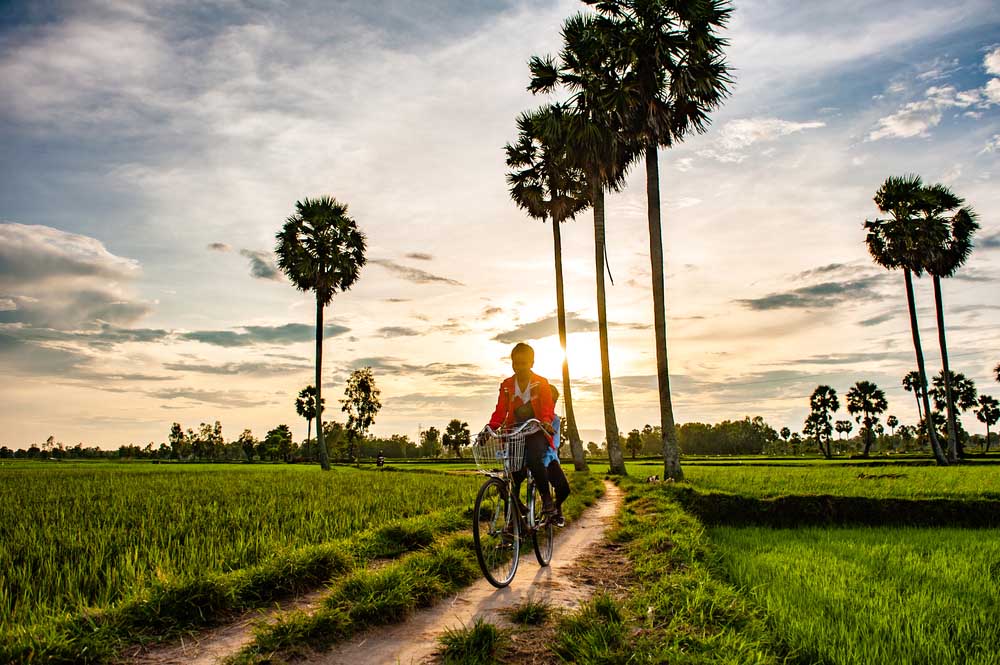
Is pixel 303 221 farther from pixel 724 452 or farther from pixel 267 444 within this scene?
pixel 724 452

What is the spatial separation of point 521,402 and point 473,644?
9.24 ft

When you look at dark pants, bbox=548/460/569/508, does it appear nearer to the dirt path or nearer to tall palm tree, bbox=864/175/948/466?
the dirt path

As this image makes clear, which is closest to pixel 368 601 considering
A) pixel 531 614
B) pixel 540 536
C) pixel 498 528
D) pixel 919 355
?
pixel 531 614

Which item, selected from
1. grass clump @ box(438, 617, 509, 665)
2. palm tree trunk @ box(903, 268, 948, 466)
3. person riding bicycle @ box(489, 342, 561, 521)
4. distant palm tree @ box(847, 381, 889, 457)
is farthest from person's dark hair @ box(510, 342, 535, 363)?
distant palm tree @ box(847, 381, 889, 457)

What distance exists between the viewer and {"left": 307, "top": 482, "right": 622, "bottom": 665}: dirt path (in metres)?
4.13

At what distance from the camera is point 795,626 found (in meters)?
4.54

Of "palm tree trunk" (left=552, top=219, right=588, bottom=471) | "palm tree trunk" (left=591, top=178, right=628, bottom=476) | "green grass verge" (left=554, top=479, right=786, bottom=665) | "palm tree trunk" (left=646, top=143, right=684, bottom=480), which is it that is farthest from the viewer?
"palm tree trunk" (left=552, top=219, right=588, bottom=471)

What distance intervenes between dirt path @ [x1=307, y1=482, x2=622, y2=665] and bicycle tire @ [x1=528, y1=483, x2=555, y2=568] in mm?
138

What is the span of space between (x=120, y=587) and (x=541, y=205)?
27963 millimetres

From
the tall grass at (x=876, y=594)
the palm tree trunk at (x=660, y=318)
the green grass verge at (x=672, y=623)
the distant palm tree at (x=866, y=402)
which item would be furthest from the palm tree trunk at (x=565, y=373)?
the distant palm tree at (x=866, y=402)

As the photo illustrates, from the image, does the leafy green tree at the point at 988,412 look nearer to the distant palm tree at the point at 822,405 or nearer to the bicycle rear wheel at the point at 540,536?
the distant palm tree at the point at 822,405

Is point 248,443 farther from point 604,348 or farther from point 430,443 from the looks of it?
point 604,348

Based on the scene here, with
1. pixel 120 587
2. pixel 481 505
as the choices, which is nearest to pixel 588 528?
pixel 481 505

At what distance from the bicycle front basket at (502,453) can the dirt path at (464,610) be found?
4.19 feet
